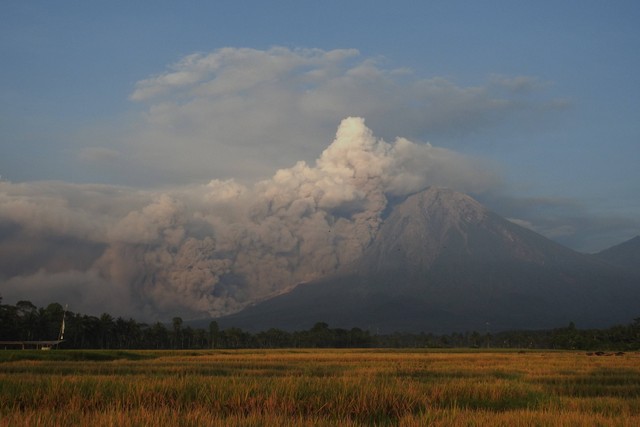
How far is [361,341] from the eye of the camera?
536 feet

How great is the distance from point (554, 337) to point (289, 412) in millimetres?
143764

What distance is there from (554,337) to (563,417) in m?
143

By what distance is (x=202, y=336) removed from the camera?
143875 millimetres

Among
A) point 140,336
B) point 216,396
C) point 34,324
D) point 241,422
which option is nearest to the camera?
point 241,422

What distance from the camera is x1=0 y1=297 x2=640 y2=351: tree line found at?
103 metres

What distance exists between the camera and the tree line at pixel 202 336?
4055 inches

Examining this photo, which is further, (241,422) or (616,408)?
Result: (616,408)

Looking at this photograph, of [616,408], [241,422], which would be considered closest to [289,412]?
[241,422]

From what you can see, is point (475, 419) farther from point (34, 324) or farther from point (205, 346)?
point (205, 346)

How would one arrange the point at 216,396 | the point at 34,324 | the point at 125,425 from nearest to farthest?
the point at 125,425 → the point at 216,396 → the point at 34,324

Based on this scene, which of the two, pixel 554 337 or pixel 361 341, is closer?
pixel 554 337

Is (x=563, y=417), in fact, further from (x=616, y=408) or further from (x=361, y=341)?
(x=361, y=341)

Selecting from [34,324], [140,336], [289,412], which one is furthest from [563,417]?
[140,336]

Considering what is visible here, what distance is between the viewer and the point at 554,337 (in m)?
146
